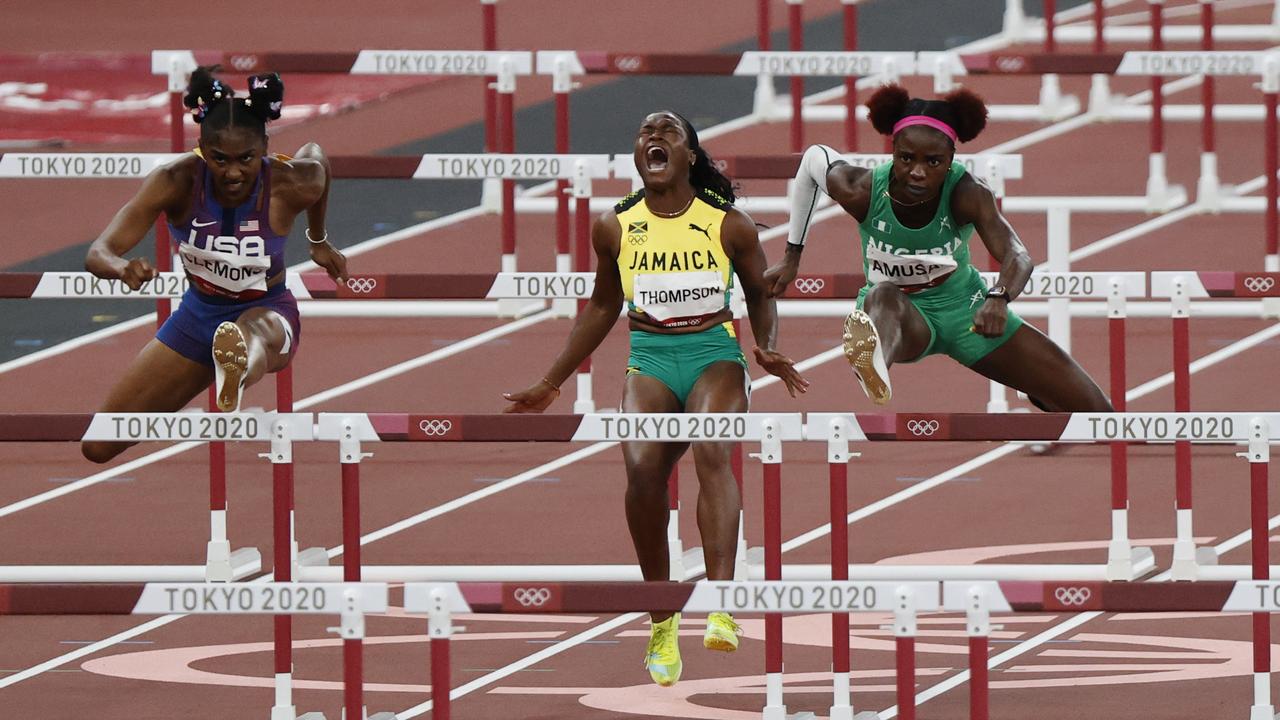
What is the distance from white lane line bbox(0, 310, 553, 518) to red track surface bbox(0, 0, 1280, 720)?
2.4 inches

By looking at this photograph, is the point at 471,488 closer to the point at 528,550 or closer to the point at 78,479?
the point at 528,550

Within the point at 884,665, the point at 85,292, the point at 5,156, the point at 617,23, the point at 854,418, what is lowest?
the point at 884,665

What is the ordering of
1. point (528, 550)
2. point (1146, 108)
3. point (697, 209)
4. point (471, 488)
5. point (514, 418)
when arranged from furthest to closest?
point (1146, 108)
point (471, 488)
point (528, 550)
point (697, 209)
point (514, 418)

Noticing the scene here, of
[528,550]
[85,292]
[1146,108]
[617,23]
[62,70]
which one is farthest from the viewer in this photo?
[617,23]

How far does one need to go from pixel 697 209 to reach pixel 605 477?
2749 mm

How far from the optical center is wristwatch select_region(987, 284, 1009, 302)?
712cm

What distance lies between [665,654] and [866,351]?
1.09m

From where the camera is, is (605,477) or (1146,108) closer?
(605,477)

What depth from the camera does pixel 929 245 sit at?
24.9 feet

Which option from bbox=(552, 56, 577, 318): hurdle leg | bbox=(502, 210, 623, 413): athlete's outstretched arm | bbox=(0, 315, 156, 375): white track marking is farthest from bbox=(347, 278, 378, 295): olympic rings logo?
bbox=(0, 315, 156, 375): white track marking

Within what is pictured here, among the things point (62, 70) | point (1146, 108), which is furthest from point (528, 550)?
point (62, 70)

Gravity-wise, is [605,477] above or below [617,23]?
below

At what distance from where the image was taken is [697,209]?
742 centimetres

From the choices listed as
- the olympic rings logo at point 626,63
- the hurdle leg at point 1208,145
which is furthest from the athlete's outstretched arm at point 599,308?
the hurdle leg at point 1208,145
